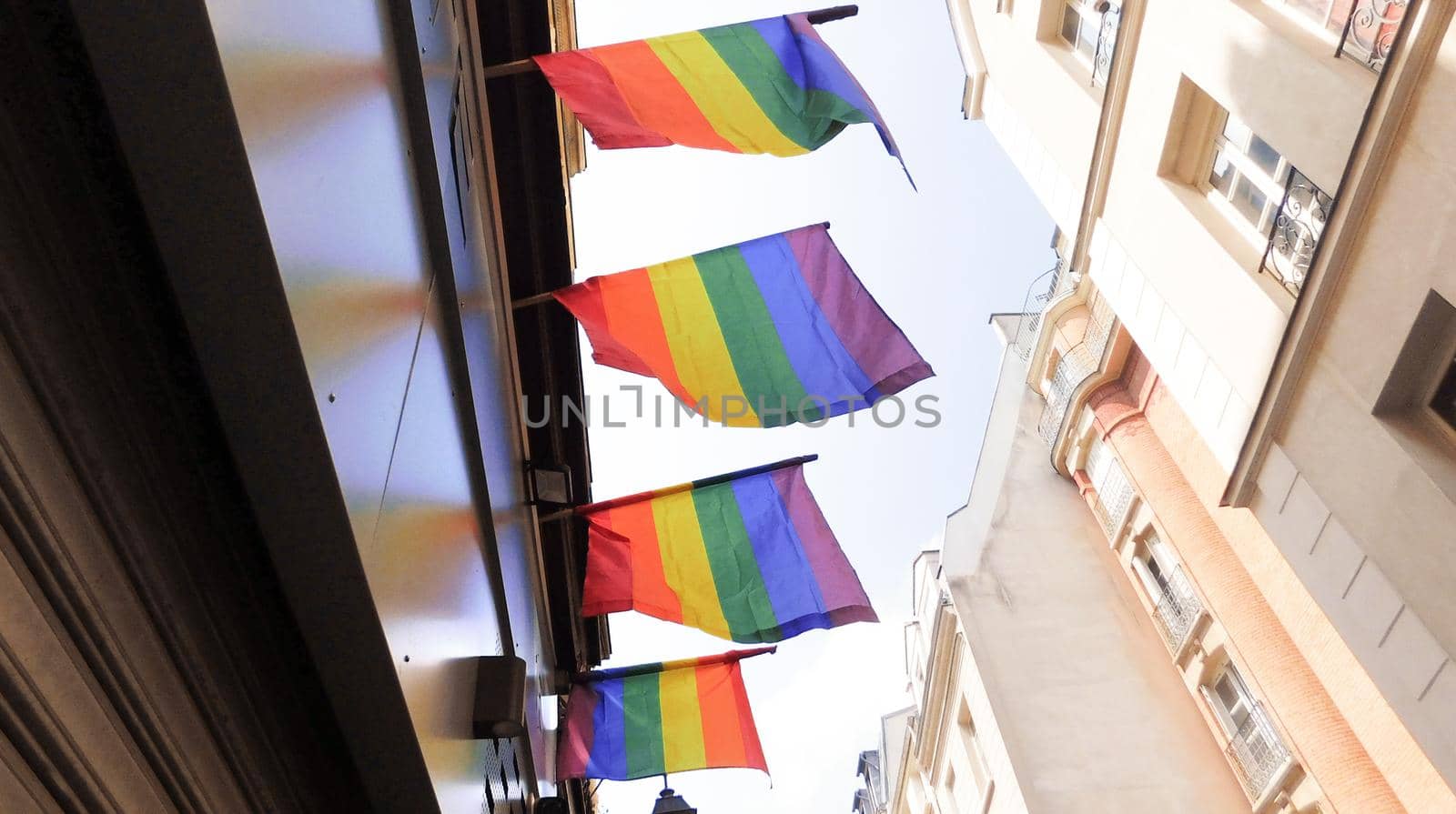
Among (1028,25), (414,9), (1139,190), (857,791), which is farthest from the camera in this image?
(857,791)

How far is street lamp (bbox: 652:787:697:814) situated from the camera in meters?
→ 11.2

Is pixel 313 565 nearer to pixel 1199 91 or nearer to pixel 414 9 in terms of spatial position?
pixel 414 9

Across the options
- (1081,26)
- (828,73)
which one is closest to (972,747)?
(1081,26)

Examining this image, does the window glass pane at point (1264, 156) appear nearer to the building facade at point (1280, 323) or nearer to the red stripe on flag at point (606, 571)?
the building facade at point (1280, 323)

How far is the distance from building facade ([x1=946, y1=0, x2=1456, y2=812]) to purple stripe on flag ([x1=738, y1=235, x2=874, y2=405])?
3.26 m

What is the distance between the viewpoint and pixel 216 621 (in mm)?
3346

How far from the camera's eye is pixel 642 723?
9539mm

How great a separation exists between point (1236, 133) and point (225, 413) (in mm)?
9024

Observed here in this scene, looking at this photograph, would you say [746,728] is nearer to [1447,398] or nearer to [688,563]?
[688,563]

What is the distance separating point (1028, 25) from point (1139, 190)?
12.1 ft

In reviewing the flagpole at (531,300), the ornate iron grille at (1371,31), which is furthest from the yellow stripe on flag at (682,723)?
the ornate iron grille at (1371,31)

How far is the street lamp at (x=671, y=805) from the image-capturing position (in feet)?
36.9

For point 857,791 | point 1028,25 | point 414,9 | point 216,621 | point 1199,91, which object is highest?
point 857,791

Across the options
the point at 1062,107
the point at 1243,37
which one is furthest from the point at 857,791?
the point at 1243,37
